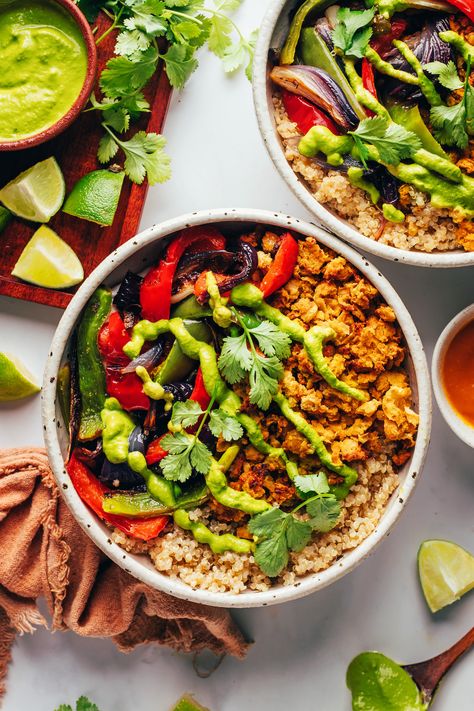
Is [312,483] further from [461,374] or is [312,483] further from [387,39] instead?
[387,39]

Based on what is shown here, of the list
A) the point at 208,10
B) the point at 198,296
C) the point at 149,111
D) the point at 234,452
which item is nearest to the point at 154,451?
the point at 234,452

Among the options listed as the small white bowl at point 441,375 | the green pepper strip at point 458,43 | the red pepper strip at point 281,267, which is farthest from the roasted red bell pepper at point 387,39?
the small white bowl at point 441,375

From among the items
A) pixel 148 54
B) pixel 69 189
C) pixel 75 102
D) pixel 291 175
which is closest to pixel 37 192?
→ pixel 69 189

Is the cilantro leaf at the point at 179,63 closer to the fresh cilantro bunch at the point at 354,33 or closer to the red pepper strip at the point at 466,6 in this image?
the fresh cilantro bunch at the point at 354,33

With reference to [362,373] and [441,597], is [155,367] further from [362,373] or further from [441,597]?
[441,597]

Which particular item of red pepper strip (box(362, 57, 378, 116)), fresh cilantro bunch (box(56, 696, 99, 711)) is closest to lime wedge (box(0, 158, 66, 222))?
red pepper strip (box(362, 57, 378, 116))
